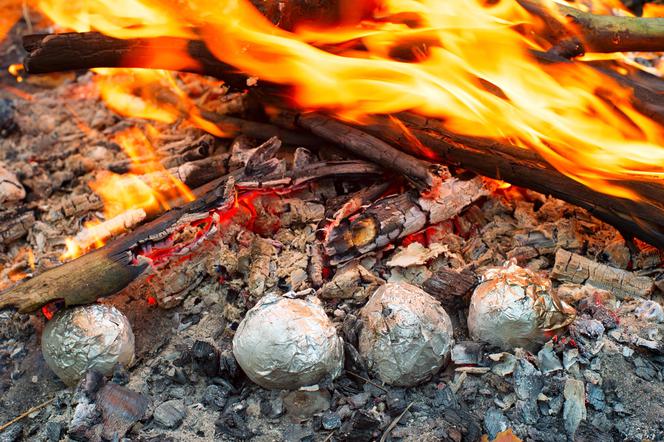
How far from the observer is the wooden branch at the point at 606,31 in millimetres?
3850

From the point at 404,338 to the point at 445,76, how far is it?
5.58ft

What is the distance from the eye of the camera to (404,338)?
2627mm

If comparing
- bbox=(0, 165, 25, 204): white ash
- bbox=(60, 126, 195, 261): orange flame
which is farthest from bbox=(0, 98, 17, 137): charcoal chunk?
bbox=(60, 126, 195, 261): orange flame

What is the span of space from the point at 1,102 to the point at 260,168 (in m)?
2.90

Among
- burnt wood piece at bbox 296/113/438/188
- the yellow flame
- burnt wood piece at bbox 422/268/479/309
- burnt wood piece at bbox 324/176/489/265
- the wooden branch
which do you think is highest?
the wooden branch

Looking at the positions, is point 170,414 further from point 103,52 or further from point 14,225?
point 103,52

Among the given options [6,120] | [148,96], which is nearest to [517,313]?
[148,96]

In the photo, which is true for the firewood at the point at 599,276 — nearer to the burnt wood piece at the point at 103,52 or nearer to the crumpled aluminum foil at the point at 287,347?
the crumpled aluminum foil at the point at 287,347

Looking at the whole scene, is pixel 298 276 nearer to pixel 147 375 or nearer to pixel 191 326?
pixel 191 326

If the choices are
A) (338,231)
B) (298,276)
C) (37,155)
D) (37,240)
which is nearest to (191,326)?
(298,276)

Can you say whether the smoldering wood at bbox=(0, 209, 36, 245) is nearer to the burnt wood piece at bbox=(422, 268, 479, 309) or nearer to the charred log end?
the charred log end

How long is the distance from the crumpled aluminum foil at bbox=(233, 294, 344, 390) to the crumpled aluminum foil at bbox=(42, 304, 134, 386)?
23.5 inches

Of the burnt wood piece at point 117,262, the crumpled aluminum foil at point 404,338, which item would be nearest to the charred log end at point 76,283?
the burnt wood piece at point 117,262

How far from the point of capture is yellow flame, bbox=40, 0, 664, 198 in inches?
136
